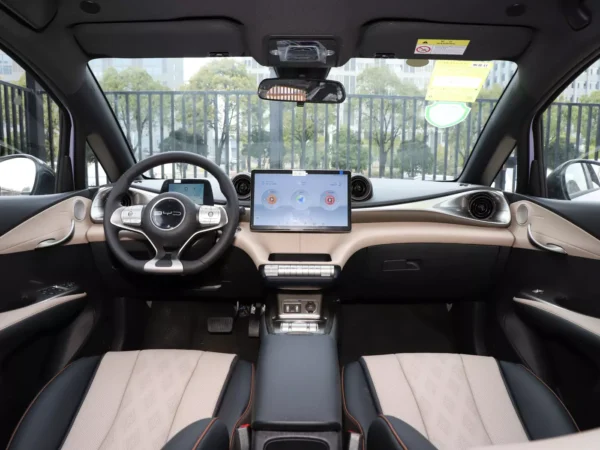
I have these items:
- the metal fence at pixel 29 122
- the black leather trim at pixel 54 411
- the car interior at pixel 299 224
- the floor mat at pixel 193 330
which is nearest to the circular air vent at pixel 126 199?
the car interior at pixel 299 224

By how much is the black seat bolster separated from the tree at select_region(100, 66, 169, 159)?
2.15 meters

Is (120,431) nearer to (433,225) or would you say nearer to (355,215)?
(355,215)

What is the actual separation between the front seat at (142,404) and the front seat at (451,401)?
1.44 ft

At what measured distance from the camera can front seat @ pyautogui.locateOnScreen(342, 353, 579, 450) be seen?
59.2 inches

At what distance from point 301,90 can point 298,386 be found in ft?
5.20

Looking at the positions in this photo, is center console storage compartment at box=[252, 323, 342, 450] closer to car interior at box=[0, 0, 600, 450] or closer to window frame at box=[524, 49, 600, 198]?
car interior at box=[0, 0, 600, 450]

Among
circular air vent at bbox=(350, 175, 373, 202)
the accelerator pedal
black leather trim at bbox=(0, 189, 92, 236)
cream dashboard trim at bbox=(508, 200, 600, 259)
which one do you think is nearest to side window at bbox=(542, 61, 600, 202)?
cream dashboard trim at bbox=(508, 200, 600, 259)

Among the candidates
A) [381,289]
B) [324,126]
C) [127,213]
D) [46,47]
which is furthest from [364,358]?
[46,47]

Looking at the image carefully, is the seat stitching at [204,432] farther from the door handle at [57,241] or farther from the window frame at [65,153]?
the window frame at [65,153]

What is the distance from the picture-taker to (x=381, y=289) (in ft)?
8.38

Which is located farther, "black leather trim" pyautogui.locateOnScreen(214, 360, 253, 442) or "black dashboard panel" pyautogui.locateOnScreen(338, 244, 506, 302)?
"black dashboard panel" pyautogui.locateOnScreen(338, 244, 506, 302)

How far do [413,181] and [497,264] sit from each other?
731 mm

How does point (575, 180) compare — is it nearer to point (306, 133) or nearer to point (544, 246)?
point (544, 246)

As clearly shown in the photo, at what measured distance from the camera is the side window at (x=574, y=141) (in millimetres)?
2303
